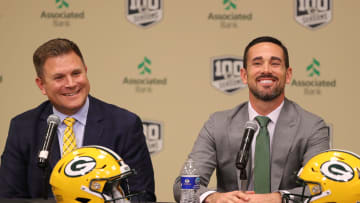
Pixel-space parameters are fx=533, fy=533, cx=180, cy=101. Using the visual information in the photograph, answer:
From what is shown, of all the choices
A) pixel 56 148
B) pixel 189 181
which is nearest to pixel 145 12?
pixel 56 148

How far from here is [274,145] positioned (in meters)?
3.04

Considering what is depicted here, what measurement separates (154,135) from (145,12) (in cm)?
111

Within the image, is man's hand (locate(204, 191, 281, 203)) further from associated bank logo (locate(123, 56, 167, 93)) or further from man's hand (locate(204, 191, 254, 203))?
associated bank logo (locate(123, 56, 167, 93))

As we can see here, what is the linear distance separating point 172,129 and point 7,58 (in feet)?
5.52

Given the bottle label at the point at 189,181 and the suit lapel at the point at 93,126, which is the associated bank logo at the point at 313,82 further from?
the bottle label at the point at 189,181

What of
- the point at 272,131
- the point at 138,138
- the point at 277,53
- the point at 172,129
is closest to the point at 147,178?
the point at 138,138

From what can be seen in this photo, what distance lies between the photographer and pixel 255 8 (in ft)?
15.5

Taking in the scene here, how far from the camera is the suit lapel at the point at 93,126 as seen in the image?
10.1 ft

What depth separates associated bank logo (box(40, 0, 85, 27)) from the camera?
491 centimetres

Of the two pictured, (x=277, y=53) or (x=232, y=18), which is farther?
(x=232, y=18)

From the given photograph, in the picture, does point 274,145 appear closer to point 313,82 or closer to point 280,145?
point 280,145

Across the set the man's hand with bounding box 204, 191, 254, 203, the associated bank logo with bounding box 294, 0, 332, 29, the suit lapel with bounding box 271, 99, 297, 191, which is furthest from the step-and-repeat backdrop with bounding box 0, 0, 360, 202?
the man's hand with bounding box 204, 191, 254, 203

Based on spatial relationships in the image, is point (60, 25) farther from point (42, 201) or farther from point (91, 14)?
point (42, 201)

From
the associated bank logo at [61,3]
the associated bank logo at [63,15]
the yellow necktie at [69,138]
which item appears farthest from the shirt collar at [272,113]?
the associated bank logo at [61,3]
